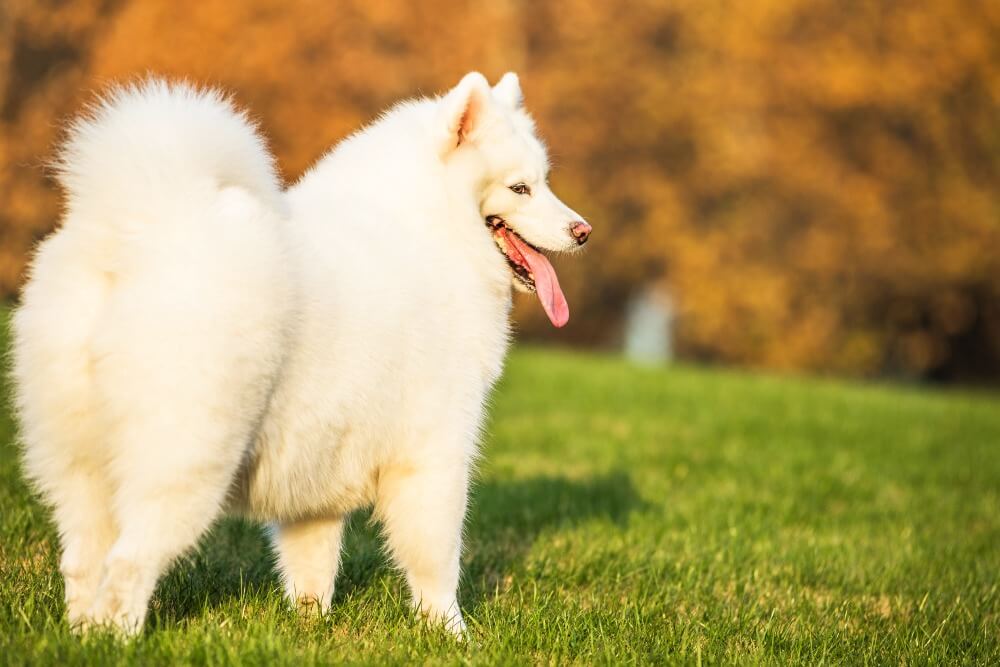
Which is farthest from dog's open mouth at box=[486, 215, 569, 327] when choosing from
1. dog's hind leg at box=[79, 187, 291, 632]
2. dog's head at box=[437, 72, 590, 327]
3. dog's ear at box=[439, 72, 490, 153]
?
dog's hind leg at box=[79, 187, 291, 632]

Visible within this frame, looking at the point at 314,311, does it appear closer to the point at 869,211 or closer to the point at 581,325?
the point at 869,211

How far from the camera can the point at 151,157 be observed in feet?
10.0

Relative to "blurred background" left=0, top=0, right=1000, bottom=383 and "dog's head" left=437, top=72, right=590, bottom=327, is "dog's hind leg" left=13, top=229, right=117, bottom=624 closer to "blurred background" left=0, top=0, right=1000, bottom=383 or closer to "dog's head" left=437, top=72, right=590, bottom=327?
"dog's head" left=437, top=72, right=590, bottom=327

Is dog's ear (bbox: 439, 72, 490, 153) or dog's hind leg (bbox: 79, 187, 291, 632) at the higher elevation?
dog's ear (bbox: 439, 72, 490, 153)

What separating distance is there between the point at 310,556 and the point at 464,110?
5.40 feet

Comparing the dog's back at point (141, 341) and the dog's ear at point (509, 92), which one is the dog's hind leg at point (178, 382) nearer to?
the dog's back at point (141, 341)

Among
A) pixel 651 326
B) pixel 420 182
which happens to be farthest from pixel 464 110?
pixel 651 326

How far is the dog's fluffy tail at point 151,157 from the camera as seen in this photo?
303cm

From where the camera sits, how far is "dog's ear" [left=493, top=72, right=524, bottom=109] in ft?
14.8

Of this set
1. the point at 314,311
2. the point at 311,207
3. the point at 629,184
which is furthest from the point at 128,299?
the point at 629,184

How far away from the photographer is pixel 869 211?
21.1 metres

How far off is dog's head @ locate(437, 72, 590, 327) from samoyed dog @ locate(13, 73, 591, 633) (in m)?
0.01

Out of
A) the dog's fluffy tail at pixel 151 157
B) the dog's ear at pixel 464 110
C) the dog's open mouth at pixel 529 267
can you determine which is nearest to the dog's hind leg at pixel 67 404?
the dog's fluffy tail at pixel 151 157

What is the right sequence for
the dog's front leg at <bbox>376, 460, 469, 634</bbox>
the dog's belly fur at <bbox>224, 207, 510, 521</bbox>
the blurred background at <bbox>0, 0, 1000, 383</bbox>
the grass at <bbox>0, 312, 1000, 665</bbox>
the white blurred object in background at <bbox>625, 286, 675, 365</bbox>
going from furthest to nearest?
the white blurred object in background at <bbox>625, 286, 675, 365</bbox>
the blurred background at <bbox>0, 0, 1000, 383</bbox>
the dog's front leg at <bbox>376, 460, 469, 634</bbox>
the grass at <bbox>0, 312, 1000, 665</bbox>
the dog's belly fur at <bbox>224, 207, 510, 521</bbox>
